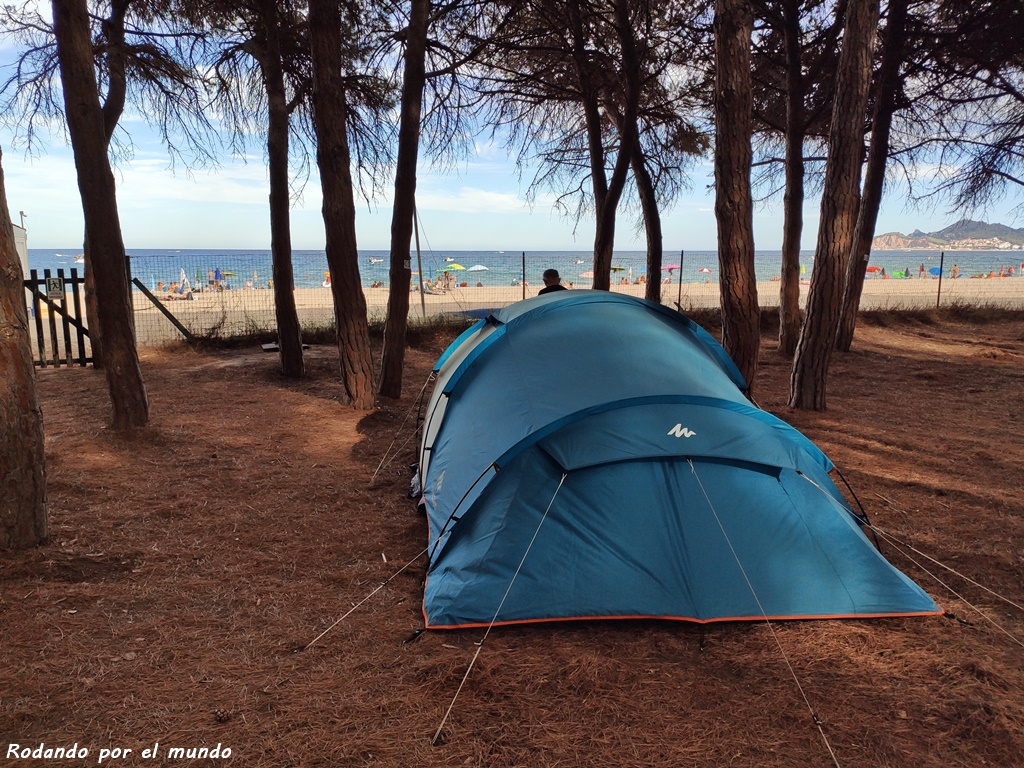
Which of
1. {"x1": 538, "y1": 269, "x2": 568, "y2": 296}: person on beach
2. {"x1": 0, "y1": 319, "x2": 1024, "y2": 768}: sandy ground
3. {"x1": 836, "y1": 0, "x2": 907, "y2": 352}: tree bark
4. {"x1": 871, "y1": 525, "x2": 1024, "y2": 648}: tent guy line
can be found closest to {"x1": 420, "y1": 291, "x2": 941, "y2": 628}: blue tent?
{"x1": 0, "y1": 319, "x2": 1024, "y2": 768}: sandy ground

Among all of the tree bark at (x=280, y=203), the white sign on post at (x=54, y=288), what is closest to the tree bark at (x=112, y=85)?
the white sign on post at (x=54, y=288)

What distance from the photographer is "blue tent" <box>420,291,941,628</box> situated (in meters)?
3.14

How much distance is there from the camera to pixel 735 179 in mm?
6070

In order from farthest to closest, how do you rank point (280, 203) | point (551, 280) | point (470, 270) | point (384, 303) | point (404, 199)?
point (470, 270), point (384, 303), point (280, 203), point (404, 199), point (551, 280)

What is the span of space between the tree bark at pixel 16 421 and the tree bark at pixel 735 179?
5182 millimetres

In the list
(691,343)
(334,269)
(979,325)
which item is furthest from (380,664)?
(979,325)

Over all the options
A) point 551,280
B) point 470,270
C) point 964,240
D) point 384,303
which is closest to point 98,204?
point 551,280

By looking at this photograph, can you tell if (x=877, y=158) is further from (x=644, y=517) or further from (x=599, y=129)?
(x=644, y=517)

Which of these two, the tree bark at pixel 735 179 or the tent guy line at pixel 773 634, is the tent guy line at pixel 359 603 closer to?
the tent guy line at pixel 773 634

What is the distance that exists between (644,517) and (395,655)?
134 cm

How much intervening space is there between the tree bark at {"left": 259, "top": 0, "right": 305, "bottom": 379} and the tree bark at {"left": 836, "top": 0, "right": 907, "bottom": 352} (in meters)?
8.09

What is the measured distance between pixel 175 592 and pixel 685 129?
37.3 ft

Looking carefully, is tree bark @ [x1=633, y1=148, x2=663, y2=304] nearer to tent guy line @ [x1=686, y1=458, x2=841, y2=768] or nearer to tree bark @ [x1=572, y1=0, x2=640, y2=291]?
tree bark @ [x1=572, y1=0, x2=640, y2=291]

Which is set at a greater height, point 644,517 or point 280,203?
point 280,203
